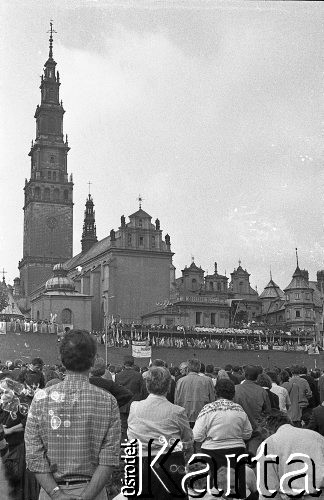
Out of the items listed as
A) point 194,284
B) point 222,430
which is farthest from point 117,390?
point 194,284

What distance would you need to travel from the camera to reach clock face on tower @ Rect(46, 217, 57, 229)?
3738 inches

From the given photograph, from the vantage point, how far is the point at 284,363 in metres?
58.6

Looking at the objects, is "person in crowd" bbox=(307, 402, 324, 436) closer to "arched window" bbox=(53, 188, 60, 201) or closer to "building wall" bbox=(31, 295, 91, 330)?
"building wall" bbox=(31, 295, 91, 330)

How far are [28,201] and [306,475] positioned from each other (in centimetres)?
9281

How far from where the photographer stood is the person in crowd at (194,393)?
34.7 feet

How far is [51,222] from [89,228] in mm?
8747

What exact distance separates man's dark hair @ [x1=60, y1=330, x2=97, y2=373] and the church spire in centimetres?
8991

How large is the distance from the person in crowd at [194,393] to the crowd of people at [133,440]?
3.27 feet

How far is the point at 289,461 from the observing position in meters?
5.43

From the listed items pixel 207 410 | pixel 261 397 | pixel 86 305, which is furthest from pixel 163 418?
pixel 86 305

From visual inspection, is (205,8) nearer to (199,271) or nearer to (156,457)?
(156,457)

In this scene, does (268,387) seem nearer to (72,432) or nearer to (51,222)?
(72,432)

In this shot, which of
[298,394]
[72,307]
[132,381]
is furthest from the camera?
[72,307]

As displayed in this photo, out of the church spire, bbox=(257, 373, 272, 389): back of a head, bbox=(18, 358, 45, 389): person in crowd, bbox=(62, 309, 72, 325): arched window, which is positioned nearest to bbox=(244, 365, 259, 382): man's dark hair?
bbox=(257, 373, 272, 389): back of a head
